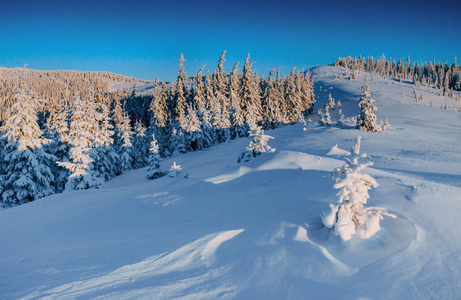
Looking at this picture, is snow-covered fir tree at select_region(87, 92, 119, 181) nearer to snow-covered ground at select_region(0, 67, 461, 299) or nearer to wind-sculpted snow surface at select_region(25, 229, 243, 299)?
snow-covered ground at select_region(0, 67, 461, 299)

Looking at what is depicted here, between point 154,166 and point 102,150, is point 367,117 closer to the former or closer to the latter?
point 154,166

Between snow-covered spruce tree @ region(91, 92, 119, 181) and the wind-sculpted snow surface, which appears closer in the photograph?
the wind-sculpted snow surface

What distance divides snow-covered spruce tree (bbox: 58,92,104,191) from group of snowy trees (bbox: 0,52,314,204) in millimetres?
65

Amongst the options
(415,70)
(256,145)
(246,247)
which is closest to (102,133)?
(256,145)

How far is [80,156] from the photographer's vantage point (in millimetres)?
19266

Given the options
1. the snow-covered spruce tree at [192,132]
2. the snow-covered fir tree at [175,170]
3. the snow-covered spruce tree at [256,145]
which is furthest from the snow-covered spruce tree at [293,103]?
the snow-covered spruce tree at [256,145]

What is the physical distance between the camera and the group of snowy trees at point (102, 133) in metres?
18.0

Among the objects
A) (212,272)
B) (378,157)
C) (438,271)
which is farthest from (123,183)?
(438,271)

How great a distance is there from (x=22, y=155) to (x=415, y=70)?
166m

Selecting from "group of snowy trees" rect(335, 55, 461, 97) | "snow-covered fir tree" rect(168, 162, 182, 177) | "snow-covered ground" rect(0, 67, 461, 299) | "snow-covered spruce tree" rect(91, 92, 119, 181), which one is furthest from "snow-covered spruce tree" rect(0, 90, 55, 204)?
"group of snowy trees" rect(335, 55, 461, 97)

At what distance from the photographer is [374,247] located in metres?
3.48

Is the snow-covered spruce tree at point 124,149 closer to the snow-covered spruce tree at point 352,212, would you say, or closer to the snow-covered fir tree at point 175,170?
the snow-covered fir tree at point 175,170

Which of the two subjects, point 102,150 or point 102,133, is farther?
point 102,133

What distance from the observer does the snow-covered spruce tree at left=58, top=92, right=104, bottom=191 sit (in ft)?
61.5
